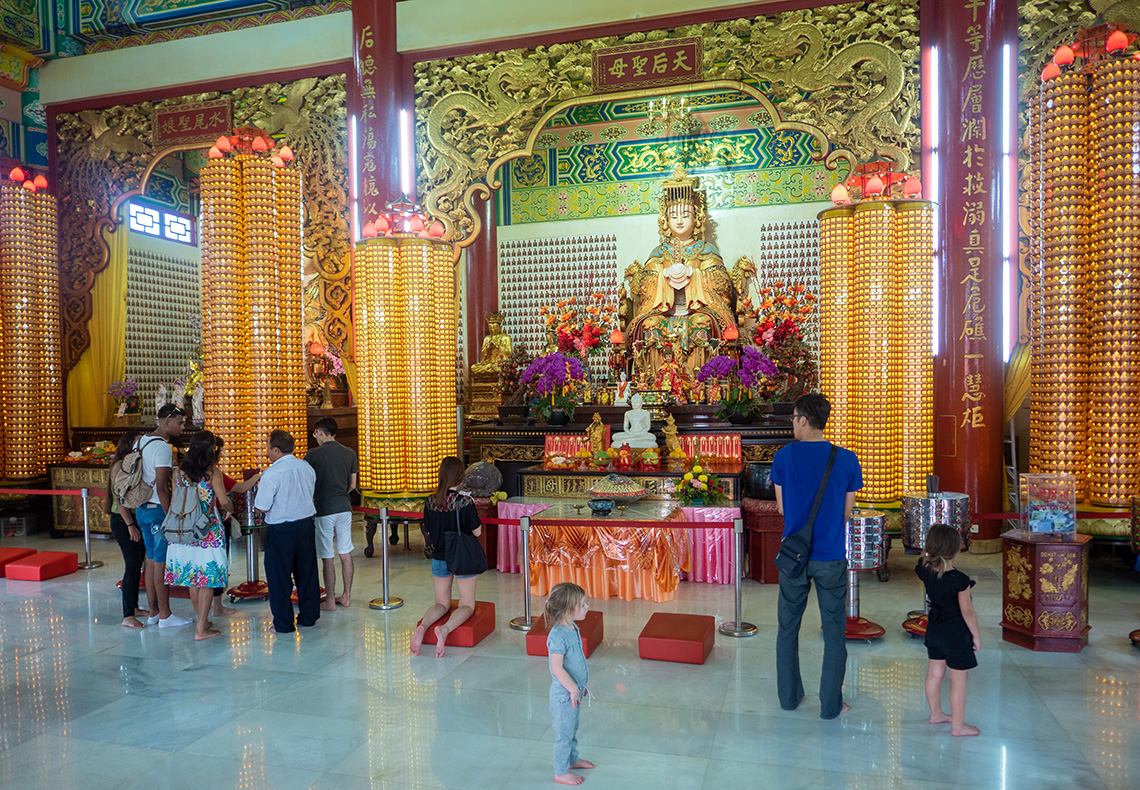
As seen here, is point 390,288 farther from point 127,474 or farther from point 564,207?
point 564,207

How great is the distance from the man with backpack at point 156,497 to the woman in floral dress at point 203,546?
0.19 m

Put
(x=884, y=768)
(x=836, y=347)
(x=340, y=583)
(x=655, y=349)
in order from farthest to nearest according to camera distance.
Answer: (x=655, y=349)
(x=836, y=347)
(x=340, y=583)
(x=884, y=768)

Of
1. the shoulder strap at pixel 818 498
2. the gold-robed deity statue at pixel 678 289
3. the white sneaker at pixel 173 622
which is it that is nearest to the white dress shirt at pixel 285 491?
the white sneaker at pixel 173 622

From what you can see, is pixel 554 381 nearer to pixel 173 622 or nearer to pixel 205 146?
pixel 173 622

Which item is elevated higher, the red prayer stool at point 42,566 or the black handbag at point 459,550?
the black handbag at point 459,550

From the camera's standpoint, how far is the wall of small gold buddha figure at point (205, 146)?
915cm

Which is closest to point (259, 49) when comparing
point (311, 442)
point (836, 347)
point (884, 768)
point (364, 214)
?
point (364, 214)

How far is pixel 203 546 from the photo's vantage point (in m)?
4.82

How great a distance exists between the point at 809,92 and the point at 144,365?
9375 millimetres

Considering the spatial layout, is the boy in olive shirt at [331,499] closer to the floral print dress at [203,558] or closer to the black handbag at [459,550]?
the floral print dress at [203,558]

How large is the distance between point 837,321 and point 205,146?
7.77 m

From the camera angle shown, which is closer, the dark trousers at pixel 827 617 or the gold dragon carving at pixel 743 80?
the dark trousers at pixel 827 617

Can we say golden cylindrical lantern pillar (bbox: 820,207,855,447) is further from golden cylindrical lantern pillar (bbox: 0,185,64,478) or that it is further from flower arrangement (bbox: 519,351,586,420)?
golden cylindrical lantern pillar (bbox: 0,185,64,478)

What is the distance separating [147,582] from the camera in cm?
526
